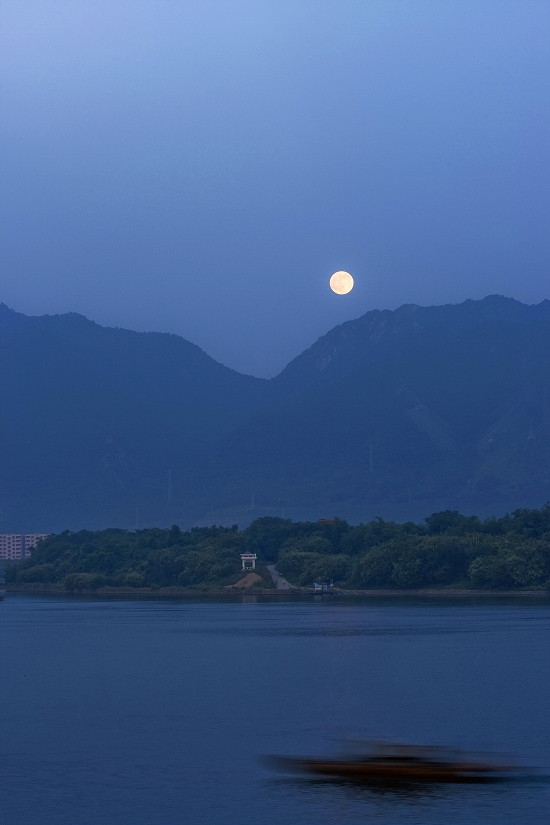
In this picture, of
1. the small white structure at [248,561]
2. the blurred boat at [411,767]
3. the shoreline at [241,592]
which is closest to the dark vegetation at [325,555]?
→ the shoreline at [241,592]

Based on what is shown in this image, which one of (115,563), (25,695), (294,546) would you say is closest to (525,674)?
(25,695)

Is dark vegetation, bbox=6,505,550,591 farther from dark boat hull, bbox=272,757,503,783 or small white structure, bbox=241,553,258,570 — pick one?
dark boat hull, bbox=272,757,503,783

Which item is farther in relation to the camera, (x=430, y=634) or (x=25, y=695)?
(x=430, y=634)

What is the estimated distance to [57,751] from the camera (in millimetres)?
27953

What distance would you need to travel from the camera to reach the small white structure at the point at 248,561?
364ft

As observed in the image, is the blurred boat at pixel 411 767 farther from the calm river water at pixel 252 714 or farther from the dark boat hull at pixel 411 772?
the calm river water at pixel 252 714

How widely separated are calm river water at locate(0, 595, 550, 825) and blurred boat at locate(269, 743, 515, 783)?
0.84ft

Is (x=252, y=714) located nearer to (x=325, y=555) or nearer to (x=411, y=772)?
(x=411, y=772)

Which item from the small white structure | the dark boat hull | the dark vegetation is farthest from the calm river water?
the small white structure

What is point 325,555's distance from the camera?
350 ft

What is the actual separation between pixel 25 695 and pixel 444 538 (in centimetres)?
6281

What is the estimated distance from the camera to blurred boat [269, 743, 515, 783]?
75.2 ft

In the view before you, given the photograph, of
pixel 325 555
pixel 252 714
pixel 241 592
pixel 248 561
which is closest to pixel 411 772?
pixel 252 714

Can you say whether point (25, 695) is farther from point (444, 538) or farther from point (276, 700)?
point (444, 538)
